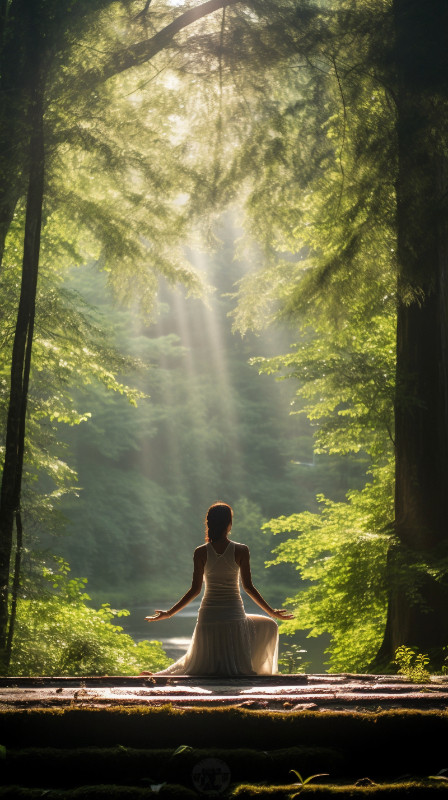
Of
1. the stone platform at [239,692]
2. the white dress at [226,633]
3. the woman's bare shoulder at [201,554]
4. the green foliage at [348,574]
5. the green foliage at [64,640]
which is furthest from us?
the green foliage at [64,640]

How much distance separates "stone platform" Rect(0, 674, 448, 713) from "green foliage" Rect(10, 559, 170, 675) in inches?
126

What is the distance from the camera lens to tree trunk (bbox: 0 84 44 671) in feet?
19.5

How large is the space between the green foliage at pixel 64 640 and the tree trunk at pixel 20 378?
0.91 m

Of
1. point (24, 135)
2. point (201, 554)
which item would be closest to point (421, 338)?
point (201, 554)

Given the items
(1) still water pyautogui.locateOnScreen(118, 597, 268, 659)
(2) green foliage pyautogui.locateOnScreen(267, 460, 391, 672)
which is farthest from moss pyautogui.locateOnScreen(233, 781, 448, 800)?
(1) still water pyautogui.locateOnScreen(118, 597, 268, 659)

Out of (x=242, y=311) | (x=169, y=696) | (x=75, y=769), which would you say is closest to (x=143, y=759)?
(x=75, y=769)

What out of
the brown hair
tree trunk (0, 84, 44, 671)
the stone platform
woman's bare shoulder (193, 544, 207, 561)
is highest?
tree trunk (0, 84, 44, 671)

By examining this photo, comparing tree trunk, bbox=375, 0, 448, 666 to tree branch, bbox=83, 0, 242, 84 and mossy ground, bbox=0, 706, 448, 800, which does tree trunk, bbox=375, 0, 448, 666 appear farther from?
mossy ground, bbox=0, 706, 448, 800

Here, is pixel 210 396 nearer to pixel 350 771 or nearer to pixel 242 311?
pixel 242 311

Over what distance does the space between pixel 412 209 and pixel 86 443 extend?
30569 mm

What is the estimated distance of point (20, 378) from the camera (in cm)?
605

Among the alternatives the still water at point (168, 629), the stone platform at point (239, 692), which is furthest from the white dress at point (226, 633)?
the still water at point (168, 629)

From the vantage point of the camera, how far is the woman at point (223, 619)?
461cm

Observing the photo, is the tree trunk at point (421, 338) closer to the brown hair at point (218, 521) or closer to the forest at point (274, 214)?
the forest at point (274, 214)
